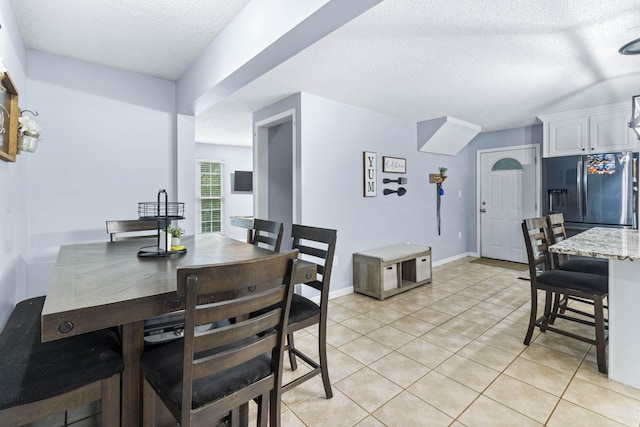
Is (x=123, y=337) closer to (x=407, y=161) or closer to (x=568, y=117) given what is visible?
(x=407, y=161)

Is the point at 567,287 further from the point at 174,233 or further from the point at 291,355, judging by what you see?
the point at 174,233

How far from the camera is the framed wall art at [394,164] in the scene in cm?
439

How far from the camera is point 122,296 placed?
1106 mm

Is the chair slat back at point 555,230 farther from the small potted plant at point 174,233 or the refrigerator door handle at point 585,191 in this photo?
the small potted plant at point 174,233

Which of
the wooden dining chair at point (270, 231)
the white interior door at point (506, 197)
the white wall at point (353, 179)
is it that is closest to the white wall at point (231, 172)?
the white wall at point (353, 179)

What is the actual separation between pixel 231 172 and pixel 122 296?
6.64m

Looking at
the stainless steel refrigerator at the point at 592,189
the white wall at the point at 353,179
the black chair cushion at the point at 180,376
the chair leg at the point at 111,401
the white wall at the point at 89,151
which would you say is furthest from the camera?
the stainless steel refrigerator at the point at 592,189

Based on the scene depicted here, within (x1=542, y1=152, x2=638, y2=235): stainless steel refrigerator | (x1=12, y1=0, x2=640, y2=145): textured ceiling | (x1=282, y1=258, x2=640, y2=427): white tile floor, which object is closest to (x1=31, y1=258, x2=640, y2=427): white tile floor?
(x1=282, y1=258, x2=640, y2=427): white tile floor

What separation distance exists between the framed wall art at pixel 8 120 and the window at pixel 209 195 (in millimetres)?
5152

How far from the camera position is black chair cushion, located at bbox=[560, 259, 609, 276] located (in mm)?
2598

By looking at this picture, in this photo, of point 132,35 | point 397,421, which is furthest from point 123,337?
point 132,35

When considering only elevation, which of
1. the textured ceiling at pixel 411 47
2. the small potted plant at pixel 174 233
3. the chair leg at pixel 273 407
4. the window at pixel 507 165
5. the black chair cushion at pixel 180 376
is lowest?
the chair leg at pixel 273 407

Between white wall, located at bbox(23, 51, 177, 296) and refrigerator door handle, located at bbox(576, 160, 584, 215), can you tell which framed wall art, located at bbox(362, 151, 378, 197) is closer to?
white wall, located at bbox(23, 51, 177, 296)

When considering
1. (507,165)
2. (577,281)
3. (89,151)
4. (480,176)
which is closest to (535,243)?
(577,281)
